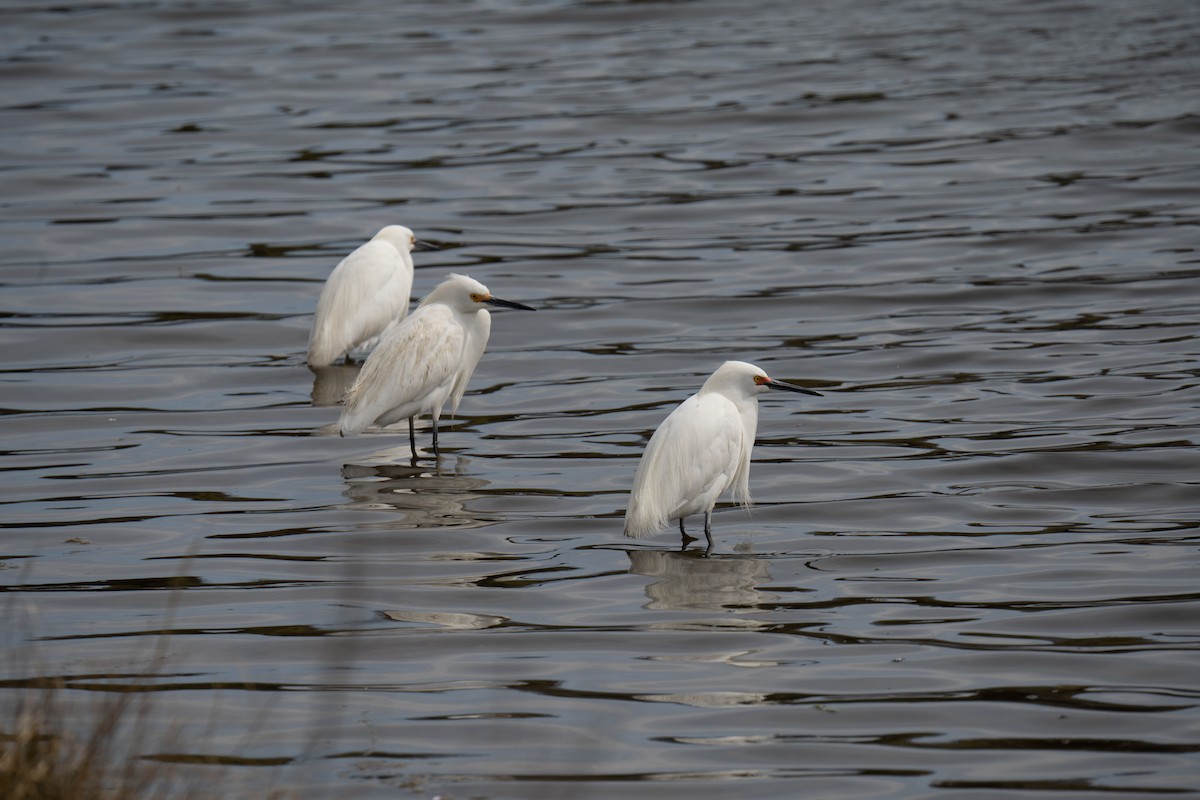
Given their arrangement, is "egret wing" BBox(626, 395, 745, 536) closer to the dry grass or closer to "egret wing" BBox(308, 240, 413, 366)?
the dry grass

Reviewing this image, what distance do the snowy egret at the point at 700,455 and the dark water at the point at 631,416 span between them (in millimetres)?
236

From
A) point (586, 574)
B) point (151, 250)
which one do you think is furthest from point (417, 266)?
point (586, 574)

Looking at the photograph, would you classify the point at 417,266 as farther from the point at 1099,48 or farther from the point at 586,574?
the point at 1099,48

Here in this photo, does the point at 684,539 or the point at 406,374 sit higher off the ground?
the point at 406,374

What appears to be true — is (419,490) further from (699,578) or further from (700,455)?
(699,578)

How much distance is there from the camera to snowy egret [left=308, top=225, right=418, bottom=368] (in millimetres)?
11055

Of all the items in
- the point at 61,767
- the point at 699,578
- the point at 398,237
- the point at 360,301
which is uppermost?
the point at 398,237

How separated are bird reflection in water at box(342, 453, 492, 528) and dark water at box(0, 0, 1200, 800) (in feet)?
0.14

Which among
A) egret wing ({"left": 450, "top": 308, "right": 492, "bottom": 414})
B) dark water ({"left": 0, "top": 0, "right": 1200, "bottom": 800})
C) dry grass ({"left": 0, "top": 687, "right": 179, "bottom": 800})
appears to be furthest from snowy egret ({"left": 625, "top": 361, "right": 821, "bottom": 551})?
dry grass ({"left": 0, "top": 687, "right": 179, "bottom": 800})

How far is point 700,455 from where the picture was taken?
24.3 ft

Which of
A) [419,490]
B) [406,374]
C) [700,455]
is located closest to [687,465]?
[700,455]

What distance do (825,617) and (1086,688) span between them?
1.11 metres

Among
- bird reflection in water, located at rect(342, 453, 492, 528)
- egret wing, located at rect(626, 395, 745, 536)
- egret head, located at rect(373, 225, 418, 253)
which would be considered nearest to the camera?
egret wing, located at rect(626, 395, 745, 536)

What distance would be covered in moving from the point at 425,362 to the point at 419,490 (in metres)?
0.95
